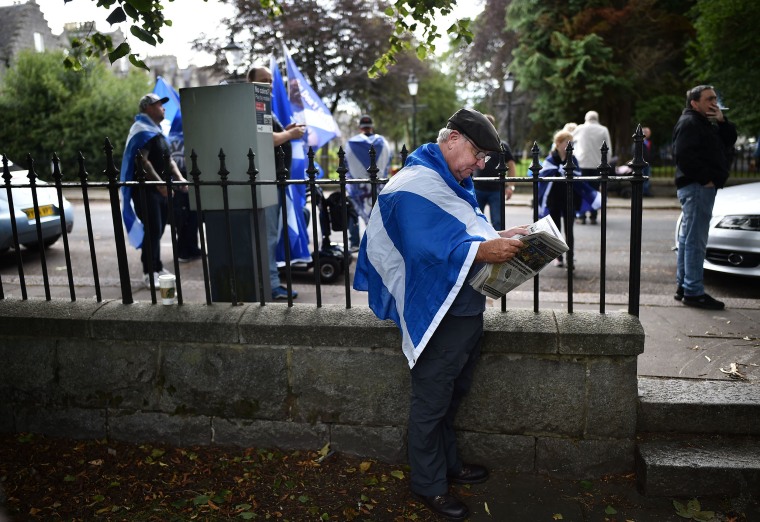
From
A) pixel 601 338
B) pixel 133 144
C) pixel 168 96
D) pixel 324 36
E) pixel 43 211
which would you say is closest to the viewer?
pixel 601 338

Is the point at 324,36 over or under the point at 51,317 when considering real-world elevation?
over

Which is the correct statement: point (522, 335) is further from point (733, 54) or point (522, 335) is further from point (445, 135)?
point (733, 54)

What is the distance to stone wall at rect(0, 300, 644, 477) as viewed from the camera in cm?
319

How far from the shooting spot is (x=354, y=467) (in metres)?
3.45

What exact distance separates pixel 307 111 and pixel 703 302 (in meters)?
4.52

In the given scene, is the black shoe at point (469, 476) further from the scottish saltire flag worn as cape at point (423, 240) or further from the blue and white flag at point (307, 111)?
the blue and white flag at point (307, 111)

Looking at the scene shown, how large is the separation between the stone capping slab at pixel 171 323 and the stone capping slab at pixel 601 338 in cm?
173

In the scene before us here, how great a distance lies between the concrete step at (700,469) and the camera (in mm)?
3012

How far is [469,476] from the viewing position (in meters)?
3.29

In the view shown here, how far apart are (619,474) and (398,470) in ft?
3.75

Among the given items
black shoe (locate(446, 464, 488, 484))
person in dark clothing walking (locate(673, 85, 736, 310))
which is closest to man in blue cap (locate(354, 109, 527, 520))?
black shoe (locate(446, 464, 488, 484))

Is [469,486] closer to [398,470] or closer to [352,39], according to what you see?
[398,470]

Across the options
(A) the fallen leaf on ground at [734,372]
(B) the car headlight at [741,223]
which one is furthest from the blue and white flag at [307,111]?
(A) the fallen leaf on ground at [734,372]

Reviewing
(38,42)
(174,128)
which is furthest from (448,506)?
(38,42)
